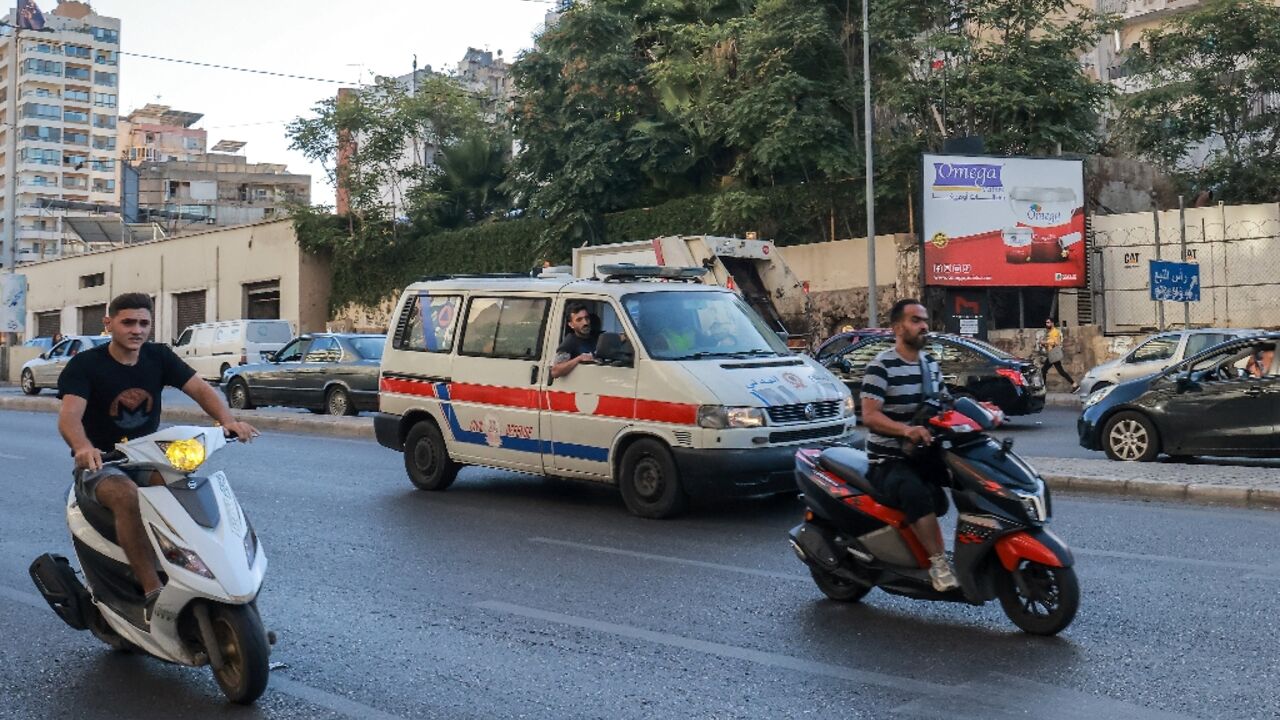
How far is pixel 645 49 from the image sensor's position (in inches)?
1551

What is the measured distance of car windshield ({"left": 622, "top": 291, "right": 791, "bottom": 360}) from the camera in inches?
400

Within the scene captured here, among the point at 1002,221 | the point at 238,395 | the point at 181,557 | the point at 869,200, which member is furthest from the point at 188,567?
the point at 1002,221

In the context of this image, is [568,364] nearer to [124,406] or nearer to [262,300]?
[124,406]

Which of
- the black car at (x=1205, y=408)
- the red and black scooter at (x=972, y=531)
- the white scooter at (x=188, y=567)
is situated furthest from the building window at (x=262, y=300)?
the white scooter at (x=188, y=567)

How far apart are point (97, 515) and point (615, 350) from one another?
5086 millimetres

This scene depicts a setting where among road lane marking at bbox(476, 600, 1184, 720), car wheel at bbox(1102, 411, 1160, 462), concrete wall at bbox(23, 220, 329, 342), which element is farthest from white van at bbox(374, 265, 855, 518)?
concrete wall at bbox(23, 220, 329, 342)

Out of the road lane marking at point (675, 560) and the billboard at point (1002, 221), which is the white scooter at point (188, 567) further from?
the billboard at point (1002, 221)

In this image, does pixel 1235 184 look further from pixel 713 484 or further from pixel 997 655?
pixel 997 655

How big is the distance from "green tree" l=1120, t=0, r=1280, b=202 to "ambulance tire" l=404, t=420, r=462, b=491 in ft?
87.7

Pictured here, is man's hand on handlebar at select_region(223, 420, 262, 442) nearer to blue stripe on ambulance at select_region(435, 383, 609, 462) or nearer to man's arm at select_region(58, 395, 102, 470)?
man's arm at select_region(58, 395, 102, 470)

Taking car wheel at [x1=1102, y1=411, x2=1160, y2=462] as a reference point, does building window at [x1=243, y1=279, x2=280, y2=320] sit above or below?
above

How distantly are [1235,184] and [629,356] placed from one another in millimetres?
27276

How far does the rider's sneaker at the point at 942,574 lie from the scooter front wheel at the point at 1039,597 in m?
0.23

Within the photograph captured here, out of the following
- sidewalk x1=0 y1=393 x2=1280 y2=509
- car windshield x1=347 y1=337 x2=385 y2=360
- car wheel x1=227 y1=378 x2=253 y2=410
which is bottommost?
sidewalk x1=0 y1=393 x2=1280 y2=509
